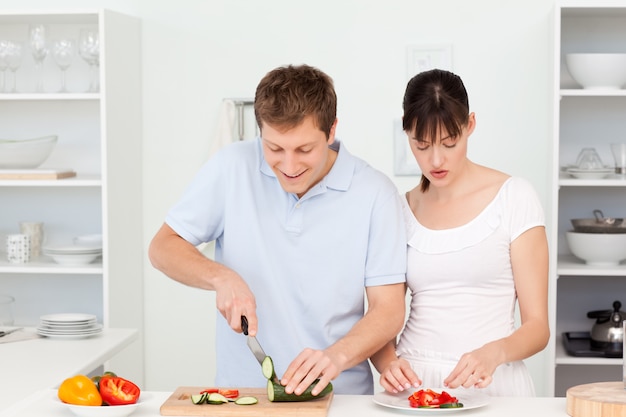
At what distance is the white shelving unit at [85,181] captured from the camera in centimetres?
401

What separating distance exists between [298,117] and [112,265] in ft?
7.04

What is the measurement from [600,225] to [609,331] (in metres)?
0.44

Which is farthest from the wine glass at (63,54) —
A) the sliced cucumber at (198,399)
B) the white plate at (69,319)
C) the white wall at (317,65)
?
the sliced cucumber at (198,399)

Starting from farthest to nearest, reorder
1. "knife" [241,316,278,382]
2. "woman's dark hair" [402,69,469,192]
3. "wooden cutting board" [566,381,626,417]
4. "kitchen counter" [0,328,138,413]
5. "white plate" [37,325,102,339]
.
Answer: "white plate" [37,325,102,339] < "kitchen counter" [0,328,138,413] < "woman's dark hair" [402,69,469,192] < "knife" [241,316,278,382] < "wooden cutting board" [566,381,626,417]

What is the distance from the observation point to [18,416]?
6.46ft

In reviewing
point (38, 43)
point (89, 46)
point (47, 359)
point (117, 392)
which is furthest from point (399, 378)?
point (38, 43)

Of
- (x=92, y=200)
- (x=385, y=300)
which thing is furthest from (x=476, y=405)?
(x=92, y=200)

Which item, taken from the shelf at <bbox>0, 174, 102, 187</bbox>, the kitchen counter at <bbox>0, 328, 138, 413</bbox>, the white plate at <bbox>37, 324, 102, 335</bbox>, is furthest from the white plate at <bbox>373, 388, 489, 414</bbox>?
the shelf at <bbox>0, 174, 102, 187</bbox>

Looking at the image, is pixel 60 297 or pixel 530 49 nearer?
pixel 530 49

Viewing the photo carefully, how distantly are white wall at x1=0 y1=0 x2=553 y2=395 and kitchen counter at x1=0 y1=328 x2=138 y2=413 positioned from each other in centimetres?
102

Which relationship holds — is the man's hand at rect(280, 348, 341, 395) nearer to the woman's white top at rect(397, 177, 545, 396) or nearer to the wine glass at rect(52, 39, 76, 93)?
the woman's white top at rect(397, 177, 545, 396)

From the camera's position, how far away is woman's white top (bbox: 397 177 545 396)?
7.47 ft

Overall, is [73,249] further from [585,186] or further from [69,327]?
[585,186]

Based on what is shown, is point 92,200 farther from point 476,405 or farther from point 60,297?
point 476,405
